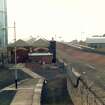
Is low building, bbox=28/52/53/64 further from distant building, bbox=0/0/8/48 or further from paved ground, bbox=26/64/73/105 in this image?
paved ground, bbox=26/64/73/105

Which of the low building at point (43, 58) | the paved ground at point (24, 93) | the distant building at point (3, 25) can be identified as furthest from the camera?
the distant building at point (3, 25)

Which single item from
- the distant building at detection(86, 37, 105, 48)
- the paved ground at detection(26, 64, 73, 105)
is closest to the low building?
the paved ground at detection(26, 64, 73, 105)

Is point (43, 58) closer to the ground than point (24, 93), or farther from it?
farther from it

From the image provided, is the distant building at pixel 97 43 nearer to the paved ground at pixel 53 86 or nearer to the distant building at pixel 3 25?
the distant building at pixel 3 25

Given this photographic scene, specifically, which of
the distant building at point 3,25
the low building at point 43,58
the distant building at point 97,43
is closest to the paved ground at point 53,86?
the low building at point 43,58

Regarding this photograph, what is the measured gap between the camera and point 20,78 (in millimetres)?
59312

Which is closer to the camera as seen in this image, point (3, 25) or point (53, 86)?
point (53, 86)

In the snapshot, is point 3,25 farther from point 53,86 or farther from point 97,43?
point 53,86

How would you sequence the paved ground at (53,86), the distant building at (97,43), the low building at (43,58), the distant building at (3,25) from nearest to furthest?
the paved ground at (53,86)
the low building at (43,58)
the distant building at (3,25)
the distant building at (97,43)

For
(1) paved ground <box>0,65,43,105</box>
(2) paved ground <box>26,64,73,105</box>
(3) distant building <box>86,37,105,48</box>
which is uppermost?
(3) distant building <box>86,37,105,48</box>

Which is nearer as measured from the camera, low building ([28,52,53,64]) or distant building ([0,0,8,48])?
low building ([28,52,53,64])

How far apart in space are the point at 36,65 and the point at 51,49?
1930 cm

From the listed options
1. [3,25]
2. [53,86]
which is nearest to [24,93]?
[53,86]

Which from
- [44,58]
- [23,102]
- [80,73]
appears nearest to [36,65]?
[44,58]
